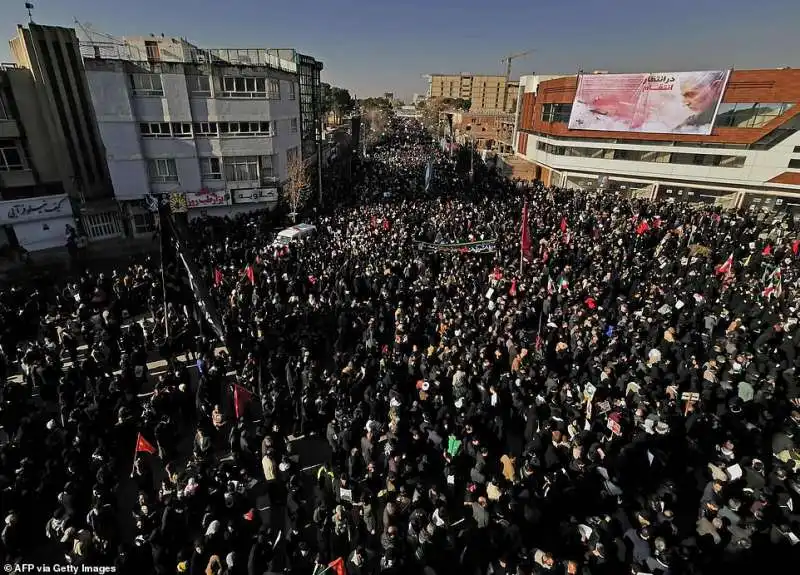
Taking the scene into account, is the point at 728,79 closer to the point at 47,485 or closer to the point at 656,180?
the point at 656,180

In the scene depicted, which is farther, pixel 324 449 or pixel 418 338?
pixel 418 338

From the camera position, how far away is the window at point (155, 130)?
21203 mm

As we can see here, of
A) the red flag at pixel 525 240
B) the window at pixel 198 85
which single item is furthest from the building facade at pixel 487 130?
the red flag at pixel 525 240

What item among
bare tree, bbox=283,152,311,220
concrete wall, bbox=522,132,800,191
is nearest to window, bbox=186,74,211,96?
bare tree, bbox=283,152,311,220

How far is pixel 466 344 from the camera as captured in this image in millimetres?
9812

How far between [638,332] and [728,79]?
2545 cm

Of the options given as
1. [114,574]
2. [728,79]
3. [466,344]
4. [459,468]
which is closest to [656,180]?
[728,79]

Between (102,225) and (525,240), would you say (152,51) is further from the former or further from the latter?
(525,240)

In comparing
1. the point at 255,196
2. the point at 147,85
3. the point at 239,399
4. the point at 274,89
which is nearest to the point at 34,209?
the point at 147,85

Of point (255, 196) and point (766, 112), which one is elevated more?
point (766, 112)

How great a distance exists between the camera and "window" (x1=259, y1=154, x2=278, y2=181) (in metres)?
23.7

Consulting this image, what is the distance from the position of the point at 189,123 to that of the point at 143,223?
5.95 meters

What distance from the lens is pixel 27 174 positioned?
1973 centimetres

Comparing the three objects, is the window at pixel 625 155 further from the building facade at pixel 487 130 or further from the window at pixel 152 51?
the window at pixel 152 51
